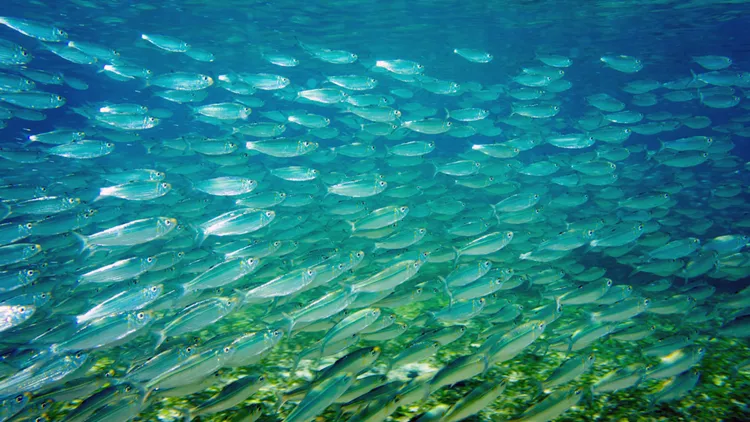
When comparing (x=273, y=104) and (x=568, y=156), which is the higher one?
(x=568, y=156)

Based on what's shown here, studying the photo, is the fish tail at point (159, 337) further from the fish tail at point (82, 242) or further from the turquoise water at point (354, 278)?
the fish tail at point (82, 242)

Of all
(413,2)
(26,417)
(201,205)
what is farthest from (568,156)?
(413,2)

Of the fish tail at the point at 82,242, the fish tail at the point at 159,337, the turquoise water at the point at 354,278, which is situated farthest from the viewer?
the fish tail at the point at 82,242

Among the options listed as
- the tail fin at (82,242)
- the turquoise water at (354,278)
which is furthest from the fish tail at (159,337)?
the tail fin at (82,242)

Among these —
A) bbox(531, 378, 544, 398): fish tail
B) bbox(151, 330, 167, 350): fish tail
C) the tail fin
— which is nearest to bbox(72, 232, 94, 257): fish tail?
the tail fin

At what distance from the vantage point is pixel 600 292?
225 inches

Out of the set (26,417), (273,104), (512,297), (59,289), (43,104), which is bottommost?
(273,104)

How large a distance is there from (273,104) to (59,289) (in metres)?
84.6

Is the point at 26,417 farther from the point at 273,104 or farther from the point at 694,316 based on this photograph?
the point at 273,104

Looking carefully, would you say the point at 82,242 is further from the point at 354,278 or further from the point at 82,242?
the point at 354,278

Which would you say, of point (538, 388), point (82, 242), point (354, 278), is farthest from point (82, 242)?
point (538, 388)

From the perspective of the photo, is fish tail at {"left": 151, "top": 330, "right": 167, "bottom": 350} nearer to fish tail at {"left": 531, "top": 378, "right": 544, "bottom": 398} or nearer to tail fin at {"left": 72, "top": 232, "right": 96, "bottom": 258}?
tail fin at {"left": 72, "top": 232, "right": 96, "bottom": 258}

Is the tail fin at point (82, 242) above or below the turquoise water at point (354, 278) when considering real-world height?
above

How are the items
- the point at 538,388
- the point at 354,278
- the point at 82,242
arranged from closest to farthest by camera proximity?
1. the point at 538,388
2. the point at 354,278
3. the point at 82,242
